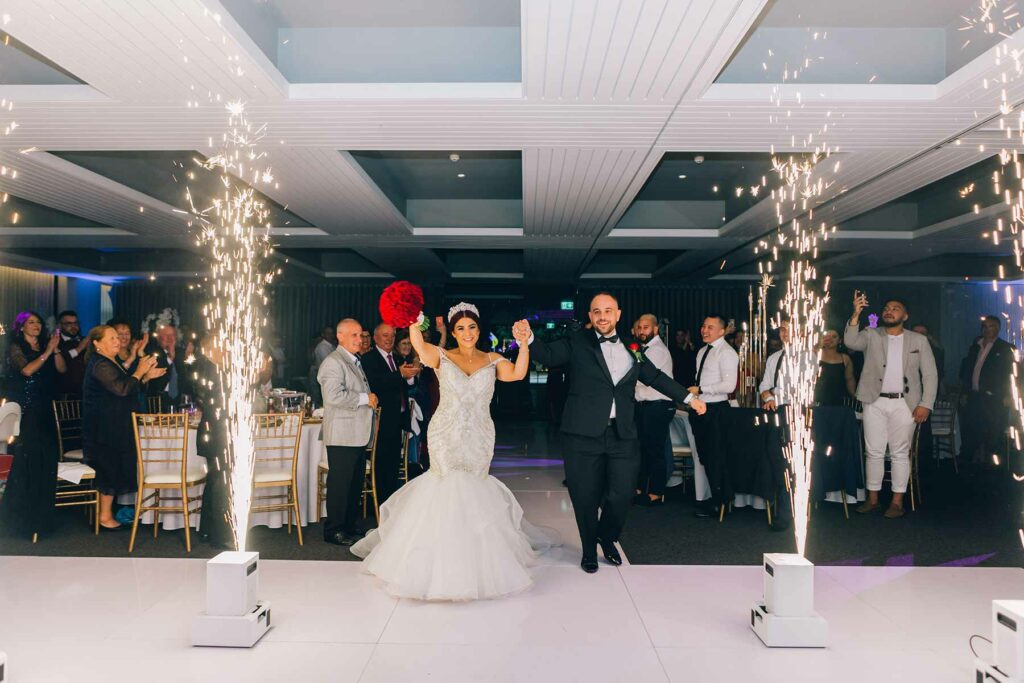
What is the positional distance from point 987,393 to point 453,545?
23.2 ft

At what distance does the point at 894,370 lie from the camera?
18.4 ft

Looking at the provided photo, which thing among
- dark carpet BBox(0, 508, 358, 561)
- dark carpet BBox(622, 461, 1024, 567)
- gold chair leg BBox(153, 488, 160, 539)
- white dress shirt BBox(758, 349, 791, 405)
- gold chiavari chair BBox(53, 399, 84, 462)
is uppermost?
white dress shirt BBox(758, 349, 791, 405)

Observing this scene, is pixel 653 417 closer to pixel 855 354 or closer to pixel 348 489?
A: pixel 348 489

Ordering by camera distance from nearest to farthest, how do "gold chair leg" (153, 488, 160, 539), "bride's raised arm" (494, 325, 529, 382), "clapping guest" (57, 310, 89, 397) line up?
"bride's raised arm" (494, 325, 529, 382)
"gold chair leg" (153, 488, 160, 539)
"clapping guest" (57, 310, 89, 397)

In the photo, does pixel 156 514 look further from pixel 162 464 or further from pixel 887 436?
pixel 887 436

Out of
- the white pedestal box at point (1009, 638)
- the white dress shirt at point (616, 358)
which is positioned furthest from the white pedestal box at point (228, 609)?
the white pedestal box at point (1009, 638)

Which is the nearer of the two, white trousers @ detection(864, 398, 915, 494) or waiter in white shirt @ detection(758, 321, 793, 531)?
waiter in white shirt @ detection(758, 321, 793, 531)

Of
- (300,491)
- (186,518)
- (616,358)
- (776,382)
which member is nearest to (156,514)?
(186,518)

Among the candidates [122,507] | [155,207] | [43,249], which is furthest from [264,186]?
[43,249]

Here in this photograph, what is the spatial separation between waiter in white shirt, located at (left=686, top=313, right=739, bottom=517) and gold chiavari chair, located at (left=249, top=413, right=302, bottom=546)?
3.15 metres

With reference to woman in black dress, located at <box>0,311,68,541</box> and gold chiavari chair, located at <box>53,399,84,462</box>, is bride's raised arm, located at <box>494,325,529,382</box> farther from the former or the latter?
gold chiavari chair, located at <box>53,399,84,462</box>

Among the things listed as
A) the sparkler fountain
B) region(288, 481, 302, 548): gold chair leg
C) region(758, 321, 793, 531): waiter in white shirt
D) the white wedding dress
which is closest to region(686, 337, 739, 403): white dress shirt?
region(758, 321, 793, 531): waiter in white shirt

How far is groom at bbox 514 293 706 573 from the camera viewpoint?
4043mm

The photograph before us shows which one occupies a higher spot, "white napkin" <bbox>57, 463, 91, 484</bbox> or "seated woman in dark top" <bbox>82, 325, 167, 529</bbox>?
"seated woman in dark top" <bbox>82, 325, 167, 529</bbox>
